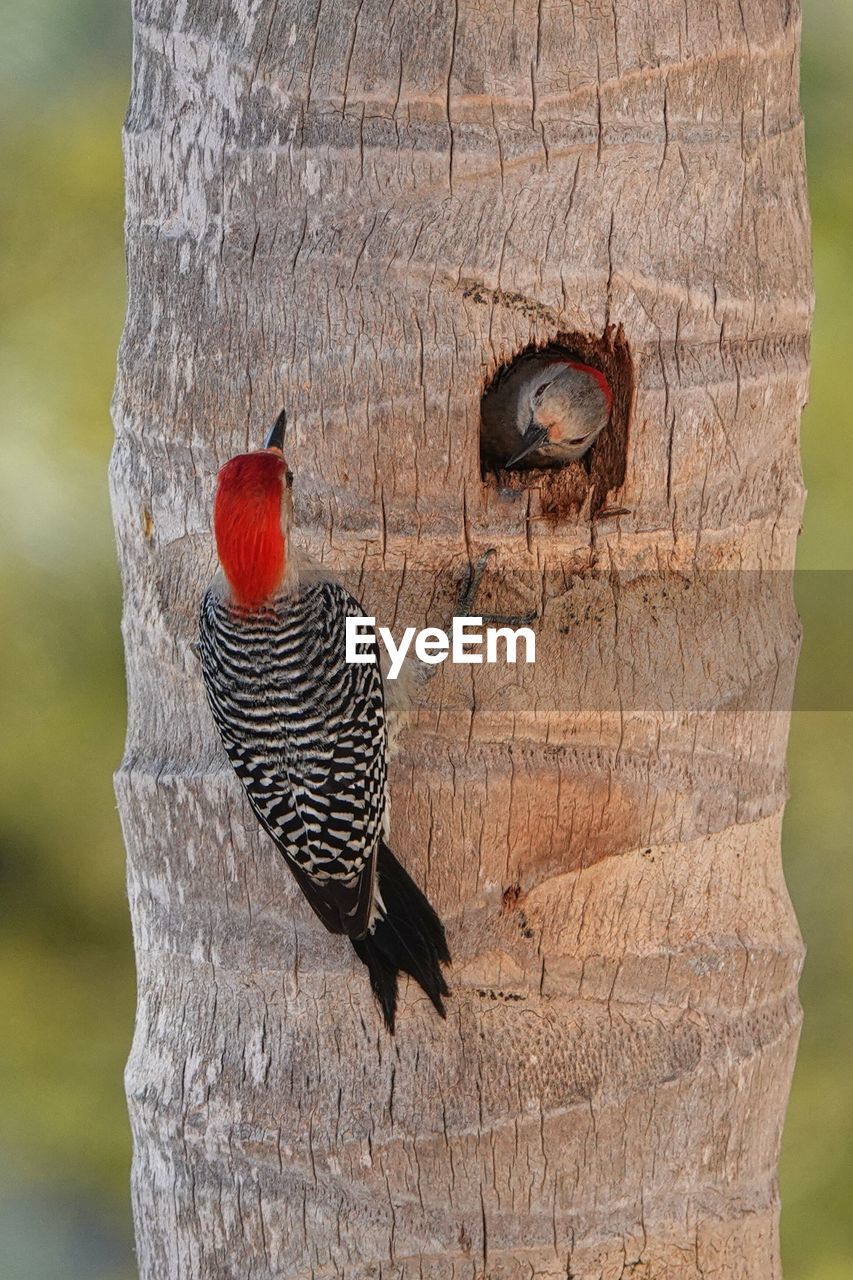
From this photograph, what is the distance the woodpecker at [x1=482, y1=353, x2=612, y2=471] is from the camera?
313cm

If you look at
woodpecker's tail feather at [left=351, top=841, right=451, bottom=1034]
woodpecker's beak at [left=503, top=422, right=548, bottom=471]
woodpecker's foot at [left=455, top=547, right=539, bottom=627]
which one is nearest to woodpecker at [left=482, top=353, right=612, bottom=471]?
woodpecker's beak at [left=503, top=422, right=548, bottom=471]

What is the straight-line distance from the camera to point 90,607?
5.39 m

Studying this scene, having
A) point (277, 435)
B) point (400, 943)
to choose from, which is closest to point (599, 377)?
point (277, 435)

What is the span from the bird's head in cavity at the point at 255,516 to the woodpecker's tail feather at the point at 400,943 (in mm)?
578

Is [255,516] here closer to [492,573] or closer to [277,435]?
[277,435]

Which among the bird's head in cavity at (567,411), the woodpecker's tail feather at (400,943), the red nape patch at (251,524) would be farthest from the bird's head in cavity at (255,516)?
the woodpecker's tail feather at (400,943)

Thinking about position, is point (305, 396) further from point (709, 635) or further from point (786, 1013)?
point (786, 1013)

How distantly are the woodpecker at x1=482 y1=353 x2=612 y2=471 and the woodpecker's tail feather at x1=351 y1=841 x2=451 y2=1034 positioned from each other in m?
0.80

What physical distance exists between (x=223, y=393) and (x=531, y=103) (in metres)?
0.75

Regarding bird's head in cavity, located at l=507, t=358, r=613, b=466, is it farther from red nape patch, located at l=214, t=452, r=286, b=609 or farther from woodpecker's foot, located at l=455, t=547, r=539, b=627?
red nape patch, located at l=214, t=452, r=286, b=609

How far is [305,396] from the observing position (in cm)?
298

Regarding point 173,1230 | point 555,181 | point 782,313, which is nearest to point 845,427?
point 782,313

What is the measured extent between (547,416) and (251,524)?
66 cm

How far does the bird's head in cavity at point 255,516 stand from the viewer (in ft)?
9.53
